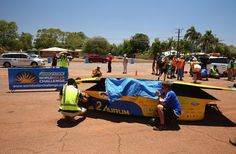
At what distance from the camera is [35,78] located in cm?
1197

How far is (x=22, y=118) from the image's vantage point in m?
7.45

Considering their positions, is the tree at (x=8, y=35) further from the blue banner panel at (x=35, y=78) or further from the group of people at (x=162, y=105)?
the group of people at (x=162, y=105)

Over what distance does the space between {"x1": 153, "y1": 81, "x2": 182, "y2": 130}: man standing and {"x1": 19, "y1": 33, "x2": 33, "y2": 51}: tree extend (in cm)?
10743

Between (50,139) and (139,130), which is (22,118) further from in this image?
(139,130)

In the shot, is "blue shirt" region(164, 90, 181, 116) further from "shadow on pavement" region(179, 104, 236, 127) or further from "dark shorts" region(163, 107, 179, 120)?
"shadow on pavement" region(179, 104, 236, 127)

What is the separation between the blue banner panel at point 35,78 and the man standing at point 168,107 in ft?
23.1

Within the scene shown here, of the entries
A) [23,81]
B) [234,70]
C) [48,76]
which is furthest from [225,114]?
A: [234,70]

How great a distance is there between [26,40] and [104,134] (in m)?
115

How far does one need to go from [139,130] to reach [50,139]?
229cm

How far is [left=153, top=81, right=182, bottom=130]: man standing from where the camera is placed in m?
6.59

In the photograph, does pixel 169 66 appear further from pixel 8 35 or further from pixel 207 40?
pixel 8 35

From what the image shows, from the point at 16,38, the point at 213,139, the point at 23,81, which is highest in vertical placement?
the point at 16,38

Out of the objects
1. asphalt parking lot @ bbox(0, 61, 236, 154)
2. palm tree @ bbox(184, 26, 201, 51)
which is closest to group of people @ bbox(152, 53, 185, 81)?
asphalt parking lot @ bbox(0, 61, 236, 154)

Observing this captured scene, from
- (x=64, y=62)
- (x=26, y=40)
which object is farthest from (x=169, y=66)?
(x=26, y=40)
